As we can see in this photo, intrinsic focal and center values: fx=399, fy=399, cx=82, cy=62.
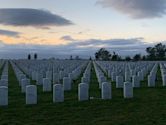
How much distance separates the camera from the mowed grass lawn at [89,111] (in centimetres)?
1043

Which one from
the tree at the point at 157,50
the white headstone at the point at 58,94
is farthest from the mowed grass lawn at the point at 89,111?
the tree at the point at 157,50

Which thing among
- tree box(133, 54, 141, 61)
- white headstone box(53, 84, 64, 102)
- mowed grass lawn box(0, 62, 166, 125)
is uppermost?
tree box(133, 54, 141, 61)

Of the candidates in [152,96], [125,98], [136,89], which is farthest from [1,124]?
[136,89]

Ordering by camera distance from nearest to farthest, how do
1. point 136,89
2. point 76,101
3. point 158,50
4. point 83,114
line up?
point 83,114
point 76,101
point 136,89
point 158,50

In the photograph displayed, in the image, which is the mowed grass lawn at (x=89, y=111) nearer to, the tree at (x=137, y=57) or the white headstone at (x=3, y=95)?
the white headstone at (x=3, y=95)

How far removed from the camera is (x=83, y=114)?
11516 mm

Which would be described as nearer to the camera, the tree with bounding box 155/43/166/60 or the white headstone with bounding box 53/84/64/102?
the white headstone with bounding box 53/84/64/102

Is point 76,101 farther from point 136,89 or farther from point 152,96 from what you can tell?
point 136,89

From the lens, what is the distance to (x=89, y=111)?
473 inches

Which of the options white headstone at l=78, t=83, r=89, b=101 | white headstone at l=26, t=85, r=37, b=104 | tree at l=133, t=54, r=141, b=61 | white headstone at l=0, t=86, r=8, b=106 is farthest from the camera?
tree at l=133, t=54, r=141, b=61

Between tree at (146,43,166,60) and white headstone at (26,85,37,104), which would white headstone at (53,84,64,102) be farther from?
tree at (146,43,166,60)

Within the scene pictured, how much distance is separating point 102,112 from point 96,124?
1861 millimetres

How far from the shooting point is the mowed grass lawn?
10430 millimetres

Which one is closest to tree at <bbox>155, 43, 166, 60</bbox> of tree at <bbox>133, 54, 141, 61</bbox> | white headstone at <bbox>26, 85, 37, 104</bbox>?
tree at <bbox>133, 54, 141, 61</bbox>
